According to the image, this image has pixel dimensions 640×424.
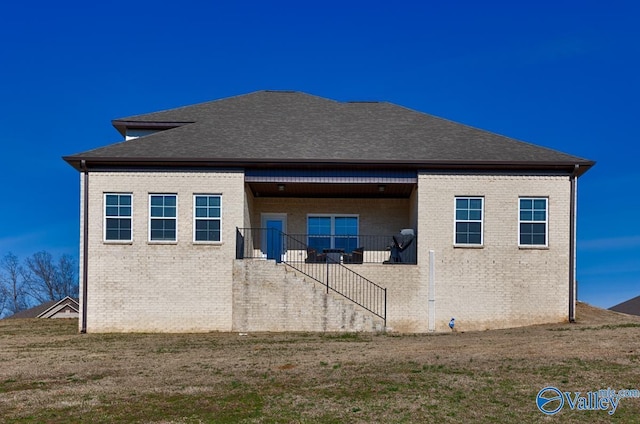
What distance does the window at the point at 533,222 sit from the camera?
2120 cm

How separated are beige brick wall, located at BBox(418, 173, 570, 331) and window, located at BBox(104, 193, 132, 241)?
28.7 feet

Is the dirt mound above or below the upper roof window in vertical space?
below

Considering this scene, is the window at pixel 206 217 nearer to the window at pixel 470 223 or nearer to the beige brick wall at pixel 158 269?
the beige brick wall at pixel 158 269

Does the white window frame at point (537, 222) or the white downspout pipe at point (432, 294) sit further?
the white window frame at point (537, 222)

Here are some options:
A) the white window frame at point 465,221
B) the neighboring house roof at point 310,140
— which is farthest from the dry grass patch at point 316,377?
the neighboring house roof at point 310,140

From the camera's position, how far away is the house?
67.9ft

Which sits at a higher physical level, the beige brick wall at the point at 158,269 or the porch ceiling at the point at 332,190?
the porch ceiling at the point at 332,190

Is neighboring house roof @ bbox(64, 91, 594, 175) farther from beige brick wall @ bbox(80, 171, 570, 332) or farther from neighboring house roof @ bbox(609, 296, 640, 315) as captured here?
neighboring house roof @ bbox(609, 296, 640, 315)

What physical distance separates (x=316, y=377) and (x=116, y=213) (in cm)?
1041

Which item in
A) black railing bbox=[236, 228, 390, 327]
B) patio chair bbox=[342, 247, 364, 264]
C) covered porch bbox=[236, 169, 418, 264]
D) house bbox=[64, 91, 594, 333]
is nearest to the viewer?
house bbox=[64, 91, 594, 333]

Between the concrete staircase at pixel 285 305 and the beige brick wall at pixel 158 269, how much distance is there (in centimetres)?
47

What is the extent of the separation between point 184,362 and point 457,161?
1030 cm

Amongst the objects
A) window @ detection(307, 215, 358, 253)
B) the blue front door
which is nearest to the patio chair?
window @ detection(307, 215, 358, 253)

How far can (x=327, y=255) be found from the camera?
72.2 ft
